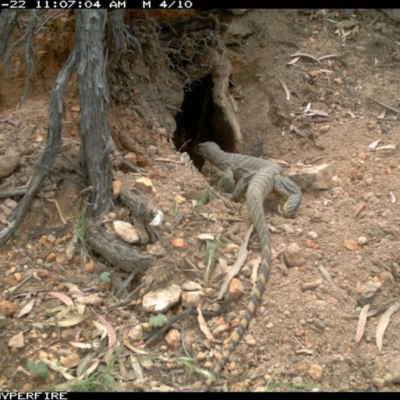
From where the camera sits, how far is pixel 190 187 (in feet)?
16.5

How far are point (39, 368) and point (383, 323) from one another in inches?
93.7

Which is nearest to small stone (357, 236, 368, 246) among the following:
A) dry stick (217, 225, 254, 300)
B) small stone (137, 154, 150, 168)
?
dry stick (217, 225, 254, 300)

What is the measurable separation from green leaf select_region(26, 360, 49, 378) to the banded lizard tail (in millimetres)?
1031

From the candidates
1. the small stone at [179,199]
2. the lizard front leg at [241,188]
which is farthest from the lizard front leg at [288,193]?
the small stone at [179,199]

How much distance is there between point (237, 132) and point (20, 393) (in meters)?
4.69

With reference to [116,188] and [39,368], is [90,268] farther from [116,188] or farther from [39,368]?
[39,368]

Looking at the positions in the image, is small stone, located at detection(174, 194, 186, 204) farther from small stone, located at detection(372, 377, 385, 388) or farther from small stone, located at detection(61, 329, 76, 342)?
small stone, located at detection(372, 377, 385, 388)

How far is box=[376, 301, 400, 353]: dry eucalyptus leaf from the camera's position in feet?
12.6

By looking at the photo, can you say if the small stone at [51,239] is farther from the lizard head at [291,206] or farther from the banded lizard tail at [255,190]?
the lizard head at [291,206]

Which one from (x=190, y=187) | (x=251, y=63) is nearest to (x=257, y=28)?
(x=251, y=63)

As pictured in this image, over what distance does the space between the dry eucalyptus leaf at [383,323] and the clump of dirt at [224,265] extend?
0.07 feet

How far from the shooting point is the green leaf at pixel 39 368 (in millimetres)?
3518

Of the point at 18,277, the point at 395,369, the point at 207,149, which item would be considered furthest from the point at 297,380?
the point at 207,149

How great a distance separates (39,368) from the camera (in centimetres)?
353
